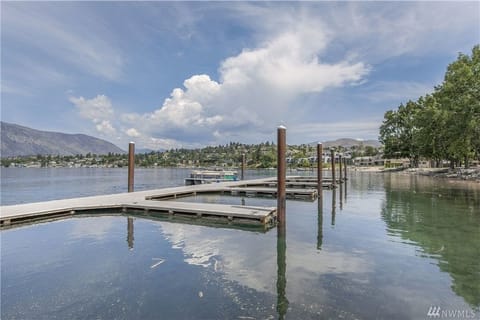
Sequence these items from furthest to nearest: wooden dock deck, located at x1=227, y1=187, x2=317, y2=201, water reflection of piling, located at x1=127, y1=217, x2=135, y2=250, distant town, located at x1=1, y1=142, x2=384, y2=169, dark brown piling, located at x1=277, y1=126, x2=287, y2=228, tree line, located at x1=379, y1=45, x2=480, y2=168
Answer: distant town, located at x1=1, y1=142, x2=384, y2=169 → tree line, located at x1=379, y1=45, x2=480, y2=168 → wooden dock deck, located at x1=227, y1=187, x2=317, y2=201 → dark brown piling, located at x1=277, y1=126, x2=287, y2=228 → water reflection of piling, located at x1=127, y1=217, x2=135, y2=250

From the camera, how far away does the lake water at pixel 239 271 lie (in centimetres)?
452

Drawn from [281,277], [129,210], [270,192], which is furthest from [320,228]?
[270,192]

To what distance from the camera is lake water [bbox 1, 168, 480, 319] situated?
4520mm

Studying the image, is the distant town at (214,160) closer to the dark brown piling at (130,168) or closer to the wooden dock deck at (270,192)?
the wooden dock deck at (270,192)

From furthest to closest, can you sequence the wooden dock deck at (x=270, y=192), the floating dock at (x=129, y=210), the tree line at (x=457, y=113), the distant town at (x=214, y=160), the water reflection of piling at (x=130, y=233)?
the distant town at (x=214, y=160) < the tree line at (x=457, y=113) < the wooden dock deck at (x=270, y=192) < the floating dock at (x=129, y=210) < the water reflection of piling at (x=130, y=233)

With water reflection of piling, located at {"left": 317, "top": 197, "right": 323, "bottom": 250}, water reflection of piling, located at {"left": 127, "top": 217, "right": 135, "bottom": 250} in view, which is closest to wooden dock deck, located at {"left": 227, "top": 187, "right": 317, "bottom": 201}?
water reflection of piling, located at {"left": 317, "top": 197, "right": 323, "bottom": 250}

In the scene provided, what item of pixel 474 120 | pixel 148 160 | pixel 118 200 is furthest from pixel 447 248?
pixel 148 160

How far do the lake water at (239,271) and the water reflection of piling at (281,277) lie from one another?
3 centimetres

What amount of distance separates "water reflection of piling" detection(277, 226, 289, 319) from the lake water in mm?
27

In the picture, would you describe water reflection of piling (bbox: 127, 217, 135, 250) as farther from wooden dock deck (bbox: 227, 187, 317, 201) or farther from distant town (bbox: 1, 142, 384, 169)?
Answer: distant town (bbox: 1, 142, 384, 169)

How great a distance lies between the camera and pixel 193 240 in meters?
8.62

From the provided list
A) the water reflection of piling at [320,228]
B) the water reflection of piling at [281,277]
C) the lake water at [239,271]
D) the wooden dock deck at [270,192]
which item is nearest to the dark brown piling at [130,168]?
the wooden dock deck at [270,192]

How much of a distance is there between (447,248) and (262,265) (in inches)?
202

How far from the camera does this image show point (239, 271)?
610 cm
